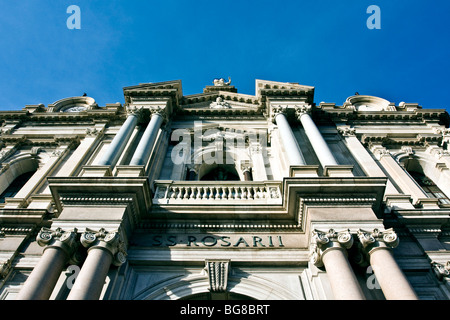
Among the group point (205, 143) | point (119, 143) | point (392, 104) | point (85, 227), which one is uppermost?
point (392, 104)

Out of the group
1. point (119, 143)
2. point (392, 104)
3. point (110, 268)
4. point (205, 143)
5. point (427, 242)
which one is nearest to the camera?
point (110, 268)

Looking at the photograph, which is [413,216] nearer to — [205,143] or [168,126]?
[205,143]

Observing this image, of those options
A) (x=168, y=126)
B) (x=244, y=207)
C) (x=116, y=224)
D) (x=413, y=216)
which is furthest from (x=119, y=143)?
(x=413, y=216)

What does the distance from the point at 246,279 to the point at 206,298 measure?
1247 millimetres

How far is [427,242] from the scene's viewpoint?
10930 millimetres

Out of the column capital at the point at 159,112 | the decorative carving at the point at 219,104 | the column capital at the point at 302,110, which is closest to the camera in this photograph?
the column capital at the point at 159,112

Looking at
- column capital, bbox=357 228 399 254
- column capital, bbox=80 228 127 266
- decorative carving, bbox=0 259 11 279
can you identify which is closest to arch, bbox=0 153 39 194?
decorative carving, bbox=0 259 11 279

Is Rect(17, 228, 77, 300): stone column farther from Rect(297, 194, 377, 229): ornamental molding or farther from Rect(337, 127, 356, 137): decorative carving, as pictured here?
Rect(337, 127, 356, 137): decorative carving

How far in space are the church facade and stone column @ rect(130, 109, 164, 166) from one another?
8 cm

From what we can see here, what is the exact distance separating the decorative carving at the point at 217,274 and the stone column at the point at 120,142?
555 centimetres

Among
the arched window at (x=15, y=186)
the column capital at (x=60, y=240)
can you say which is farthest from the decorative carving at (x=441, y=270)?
the arched window at (x=15, y=186)

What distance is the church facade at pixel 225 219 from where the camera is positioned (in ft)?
29.8

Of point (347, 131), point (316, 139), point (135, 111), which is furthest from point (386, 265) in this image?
point (135, 111)

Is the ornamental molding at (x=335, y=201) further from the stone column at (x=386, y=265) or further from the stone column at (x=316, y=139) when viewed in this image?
the stone column at (x=316, y=139)
